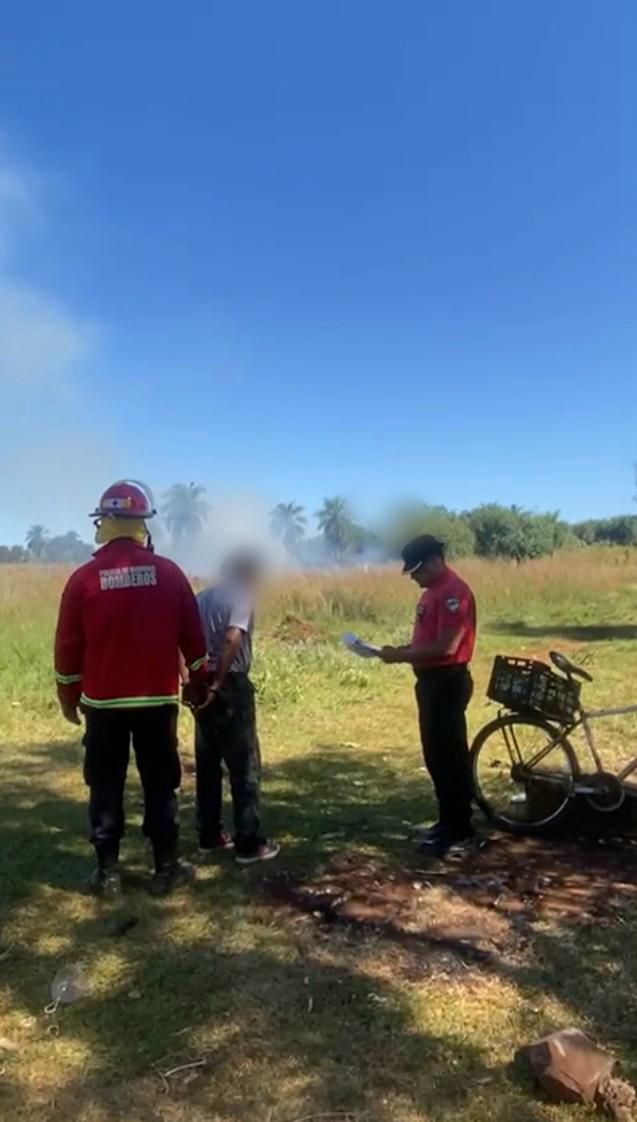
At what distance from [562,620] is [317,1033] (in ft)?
49.9

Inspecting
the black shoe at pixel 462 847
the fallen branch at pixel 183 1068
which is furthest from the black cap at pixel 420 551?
the fallen branch at pixel 183 1068

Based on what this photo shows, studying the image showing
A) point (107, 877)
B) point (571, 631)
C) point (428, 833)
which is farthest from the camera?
point (571, 631)

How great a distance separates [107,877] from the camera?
160 inches

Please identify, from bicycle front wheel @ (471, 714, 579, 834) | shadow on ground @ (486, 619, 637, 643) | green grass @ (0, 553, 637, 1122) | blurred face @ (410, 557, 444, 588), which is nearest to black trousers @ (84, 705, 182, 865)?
green grass @ (0, 553, 637, 1122)

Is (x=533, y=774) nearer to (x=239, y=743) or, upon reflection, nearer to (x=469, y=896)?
(x=469, y=896)

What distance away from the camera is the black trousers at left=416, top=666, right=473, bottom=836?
440cm

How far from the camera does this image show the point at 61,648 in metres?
3.94

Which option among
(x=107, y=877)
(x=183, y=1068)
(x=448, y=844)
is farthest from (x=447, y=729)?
(x=183, y=1068)

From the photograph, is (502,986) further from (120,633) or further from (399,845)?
(120,633)

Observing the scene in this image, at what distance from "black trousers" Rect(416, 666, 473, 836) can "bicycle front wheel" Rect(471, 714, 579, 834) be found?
312 millimetres

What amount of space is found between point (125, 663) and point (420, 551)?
157cm

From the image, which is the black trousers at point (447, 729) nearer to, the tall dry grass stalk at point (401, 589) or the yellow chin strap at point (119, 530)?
the yellow chin strap at point (119, 530)

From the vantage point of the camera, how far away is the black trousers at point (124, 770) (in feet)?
12.9

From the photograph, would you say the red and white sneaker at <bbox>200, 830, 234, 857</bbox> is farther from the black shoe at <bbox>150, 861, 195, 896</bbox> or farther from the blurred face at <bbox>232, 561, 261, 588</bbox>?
the blurred face at <bbox>232, 561, 261, 588</bbox>
